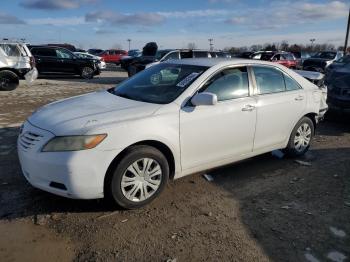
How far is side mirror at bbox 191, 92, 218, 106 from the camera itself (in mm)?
Answer: 4332

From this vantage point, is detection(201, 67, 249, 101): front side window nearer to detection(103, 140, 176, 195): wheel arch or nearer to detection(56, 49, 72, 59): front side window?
detection(103, 140, 176, 195): wheel arch

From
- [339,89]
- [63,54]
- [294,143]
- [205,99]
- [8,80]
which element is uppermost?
[205,99]

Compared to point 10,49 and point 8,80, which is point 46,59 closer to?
point 10,49

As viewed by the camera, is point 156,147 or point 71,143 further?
point 156,147

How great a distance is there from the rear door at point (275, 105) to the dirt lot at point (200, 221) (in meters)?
0.52

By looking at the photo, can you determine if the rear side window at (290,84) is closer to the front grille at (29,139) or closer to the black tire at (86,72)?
the front grille at (29,139)

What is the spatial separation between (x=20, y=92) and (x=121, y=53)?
29709 mm

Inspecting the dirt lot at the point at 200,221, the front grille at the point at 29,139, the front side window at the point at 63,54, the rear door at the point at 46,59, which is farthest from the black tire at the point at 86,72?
the front grille at the point at 29,139

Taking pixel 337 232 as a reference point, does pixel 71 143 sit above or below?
above

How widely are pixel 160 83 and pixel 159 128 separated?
3.49ft

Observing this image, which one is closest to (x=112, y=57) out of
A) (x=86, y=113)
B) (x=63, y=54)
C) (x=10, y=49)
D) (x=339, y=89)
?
(x=63, y=54)

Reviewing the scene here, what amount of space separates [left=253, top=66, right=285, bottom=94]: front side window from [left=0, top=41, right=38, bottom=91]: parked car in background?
11.0 m

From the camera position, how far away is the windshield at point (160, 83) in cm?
460

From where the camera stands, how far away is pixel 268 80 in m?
5.45
